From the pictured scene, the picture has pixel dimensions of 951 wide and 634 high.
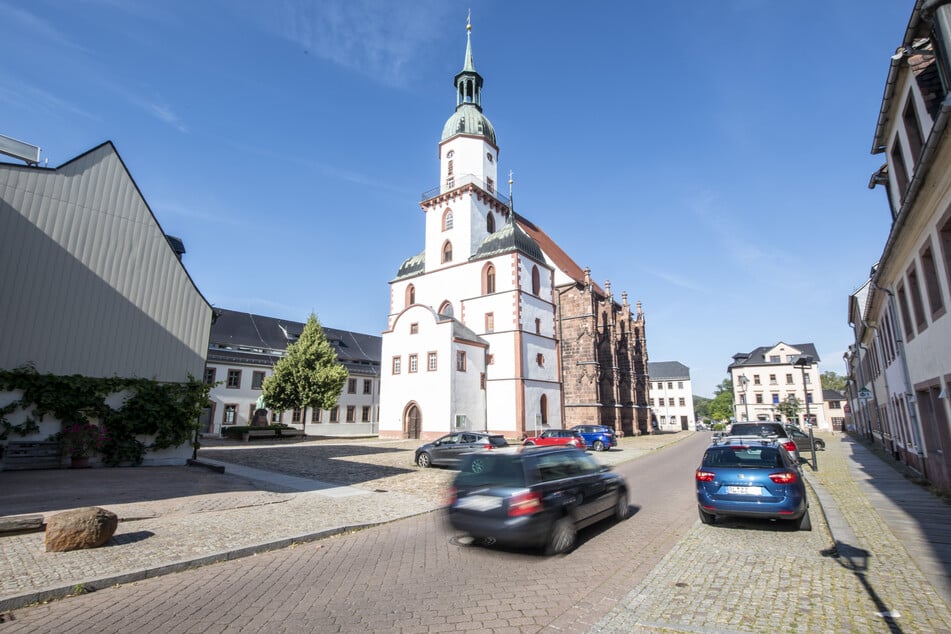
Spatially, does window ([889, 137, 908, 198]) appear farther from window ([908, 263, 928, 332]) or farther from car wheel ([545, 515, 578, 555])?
car wheel ([545, 515, 578, 555])

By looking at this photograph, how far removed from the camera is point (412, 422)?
3525 centimetres

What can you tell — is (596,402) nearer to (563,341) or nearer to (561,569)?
(563,341)

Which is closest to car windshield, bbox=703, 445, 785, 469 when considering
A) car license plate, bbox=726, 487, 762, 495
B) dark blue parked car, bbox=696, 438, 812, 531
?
dark blue parked car, bbox=696, 438, 812, 531

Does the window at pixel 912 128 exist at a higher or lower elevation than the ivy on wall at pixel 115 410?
higher

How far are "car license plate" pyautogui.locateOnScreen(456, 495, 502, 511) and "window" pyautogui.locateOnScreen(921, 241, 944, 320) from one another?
10435 mm

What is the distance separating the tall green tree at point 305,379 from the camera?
3581 cm

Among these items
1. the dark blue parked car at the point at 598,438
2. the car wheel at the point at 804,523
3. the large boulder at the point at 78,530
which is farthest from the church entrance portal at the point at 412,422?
the car wheel at the point at 804,523

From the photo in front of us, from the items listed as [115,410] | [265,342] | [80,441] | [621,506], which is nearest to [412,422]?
[265,342]

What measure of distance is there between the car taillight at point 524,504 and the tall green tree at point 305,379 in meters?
31.7

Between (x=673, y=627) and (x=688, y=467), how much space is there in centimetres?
1648

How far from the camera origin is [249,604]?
5.38 m

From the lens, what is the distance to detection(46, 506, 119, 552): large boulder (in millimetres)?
6984

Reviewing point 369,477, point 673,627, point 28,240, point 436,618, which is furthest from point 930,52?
point 28,240

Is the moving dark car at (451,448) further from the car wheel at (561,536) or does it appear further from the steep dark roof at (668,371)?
the steep dark roof at (668,371)
